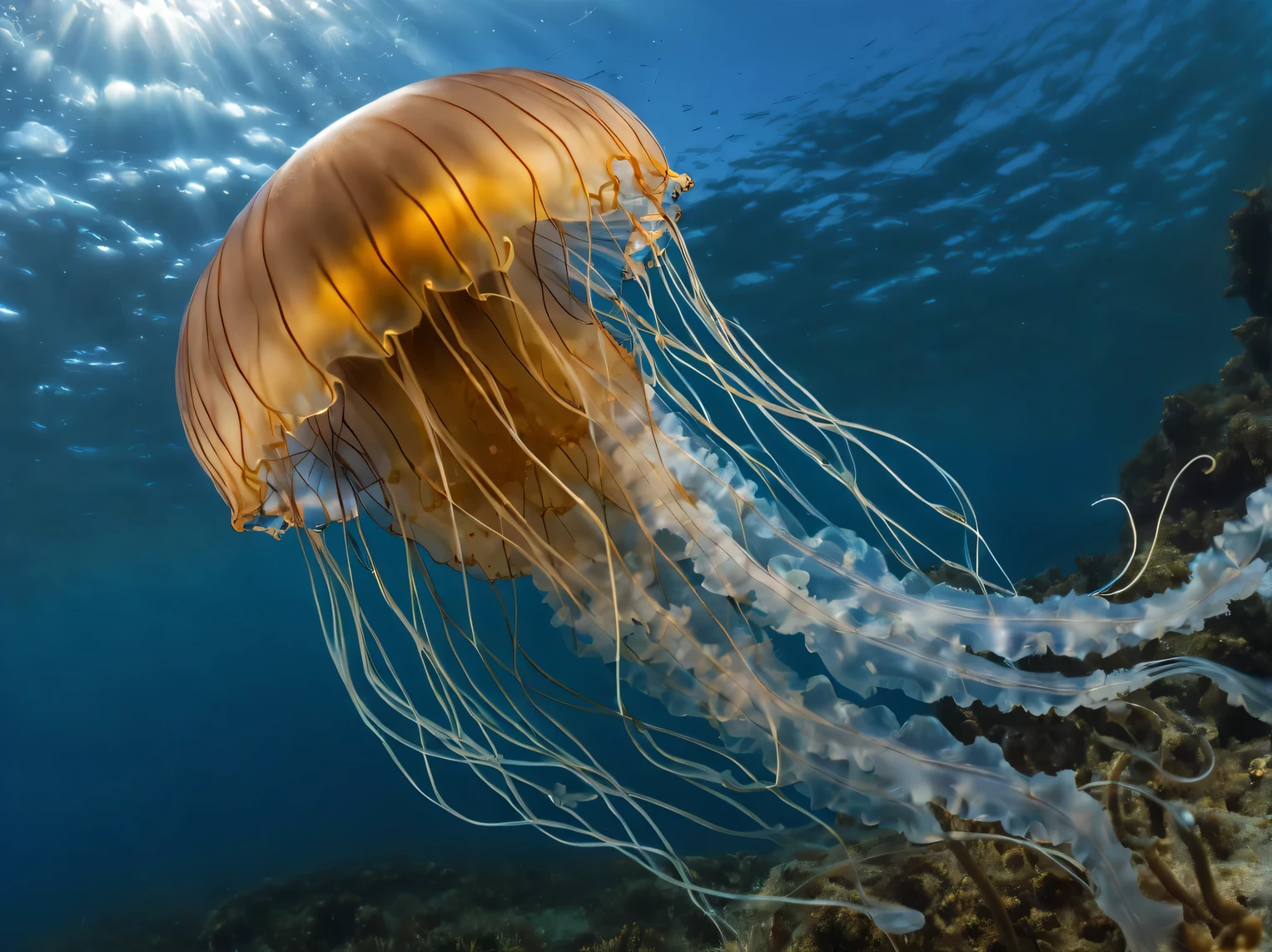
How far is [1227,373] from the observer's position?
568cm

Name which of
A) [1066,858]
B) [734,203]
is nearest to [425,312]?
[1066,858]

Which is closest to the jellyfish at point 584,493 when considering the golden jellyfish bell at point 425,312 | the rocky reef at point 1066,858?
the golden jellyfish bell at point 425,312

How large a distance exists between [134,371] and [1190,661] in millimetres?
12198

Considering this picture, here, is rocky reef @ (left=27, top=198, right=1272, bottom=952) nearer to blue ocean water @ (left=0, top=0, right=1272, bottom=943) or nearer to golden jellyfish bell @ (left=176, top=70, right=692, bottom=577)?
golden jellyfish bell @ (left=176, top=70, right=692, bottom=577)

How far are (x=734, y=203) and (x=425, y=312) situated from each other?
30.2ft

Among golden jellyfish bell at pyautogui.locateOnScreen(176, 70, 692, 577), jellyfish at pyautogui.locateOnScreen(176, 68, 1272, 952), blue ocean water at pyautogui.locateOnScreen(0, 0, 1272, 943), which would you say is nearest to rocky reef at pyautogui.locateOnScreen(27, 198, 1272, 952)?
jellyfish at pyautogui.locateOnScreen(176, 68, 1272, 952)

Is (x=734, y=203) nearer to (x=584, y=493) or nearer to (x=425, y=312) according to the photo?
(x=584, y=493)

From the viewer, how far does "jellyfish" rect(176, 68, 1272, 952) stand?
1.45 m

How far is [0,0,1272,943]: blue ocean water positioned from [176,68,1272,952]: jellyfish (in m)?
5.99

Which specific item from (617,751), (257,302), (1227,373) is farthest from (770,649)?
(617,751)

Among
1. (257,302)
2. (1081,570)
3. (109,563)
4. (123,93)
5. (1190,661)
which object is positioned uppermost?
(123,93)

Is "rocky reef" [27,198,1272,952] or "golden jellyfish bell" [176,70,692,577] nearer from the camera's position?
"golden jellyfish bell" [176,70,692,577]

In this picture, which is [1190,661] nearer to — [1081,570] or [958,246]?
[1081,570]

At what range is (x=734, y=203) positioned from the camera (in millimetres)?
9844
